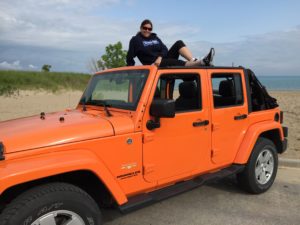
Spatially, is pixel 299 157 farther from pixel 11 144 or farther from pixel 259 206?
pixel 11 144

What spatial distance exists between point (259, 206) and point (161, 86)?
84.1 inches

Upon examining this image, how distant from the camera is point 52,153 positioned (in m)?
2.79

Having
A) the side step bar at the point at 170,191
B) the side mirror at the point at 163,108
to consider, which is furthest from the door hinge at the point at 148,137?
the side step bar at the point at 170,191

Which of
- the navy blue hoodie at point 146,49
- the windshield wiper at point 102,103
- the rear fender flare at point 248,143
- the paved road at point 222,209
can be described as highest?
the navy blue hoodie at point 146,49

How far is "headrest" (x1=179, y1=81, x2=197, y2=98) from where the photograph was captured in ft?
13.1

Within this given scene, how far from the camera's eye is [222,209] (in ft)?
13.7

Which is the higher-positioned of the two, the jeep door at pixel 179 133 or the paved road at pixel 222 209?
the jeep door at pixel 179 133

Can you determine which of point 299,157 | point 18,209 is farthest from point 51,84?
point 18,209

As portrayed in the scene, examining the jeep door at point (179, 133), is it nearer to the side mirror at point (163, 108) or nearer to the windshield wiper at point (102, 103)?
the side mirror at point (163, 108)

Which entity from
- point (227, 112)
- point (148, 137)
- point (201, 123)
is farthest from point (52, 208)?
point (227, 112)

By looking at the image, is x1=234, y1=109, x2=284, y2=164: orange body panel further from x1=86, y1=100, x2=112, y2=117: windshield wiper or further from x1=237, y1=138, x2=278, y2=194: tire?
x1=86, y1=100, x2=112, y2=117: windshield wiper

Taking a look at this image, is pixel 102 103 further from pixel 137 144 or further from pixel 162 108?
pixel 162 108

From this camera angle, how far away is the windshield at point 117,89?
11.6ft

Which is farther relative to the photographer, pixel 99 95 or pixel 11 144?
pixel 99 95
